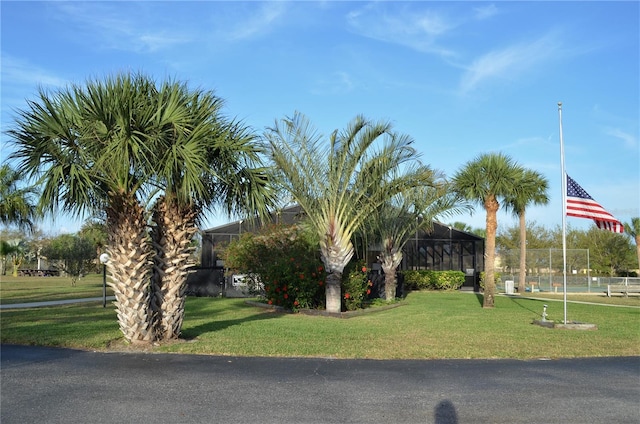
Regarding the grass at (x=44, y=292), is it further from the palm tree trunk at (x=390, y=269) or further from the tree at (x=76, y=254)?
the palm tree trunk at (x=390, y=269)

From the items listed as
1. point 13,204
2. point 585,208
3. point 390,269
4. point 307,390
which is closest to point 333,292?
point 390,269

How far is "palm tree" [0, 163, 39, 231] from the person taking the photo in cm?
2127

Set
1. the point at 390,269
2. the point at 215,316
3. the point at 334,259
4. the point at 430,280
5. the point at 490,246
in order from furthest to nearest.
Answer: the point at 430,280
the point at 390,269
the point at 490,246
the point at 334,259
the point at 215,316

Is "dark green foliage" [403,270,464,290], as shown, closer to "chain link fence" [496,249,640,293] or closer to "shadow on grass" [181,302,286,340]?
"chain link fence" [496,249,640,293]

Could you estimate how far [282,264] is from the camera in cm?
1866

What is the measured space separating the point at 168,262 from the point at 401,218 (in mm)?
14778

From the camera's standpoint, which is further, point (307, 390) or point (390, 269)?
point (390, 269)

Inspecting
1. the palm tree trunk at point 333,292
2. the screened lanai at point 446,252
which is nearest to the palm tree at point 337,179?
the palm tree trunk at point 333,292

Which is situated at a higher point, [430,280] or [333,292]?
[333,292]

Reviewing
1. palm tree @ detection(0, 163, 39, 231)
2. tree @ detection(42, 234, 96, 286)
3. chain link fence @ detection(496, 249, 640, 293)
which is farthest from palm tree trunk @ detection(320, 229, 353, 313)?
tree @ detection(42, 234, 96, 286)

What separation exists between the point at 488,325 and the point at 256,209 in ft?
23.4

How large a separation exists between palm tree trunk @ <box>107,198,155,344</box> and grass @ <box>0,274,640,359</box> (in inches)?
19.5

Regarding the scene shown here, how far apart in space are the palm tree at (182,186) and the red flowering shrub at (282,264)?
24.0ft

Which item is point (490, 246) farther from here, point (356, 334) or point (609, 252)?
point (609, 252)
